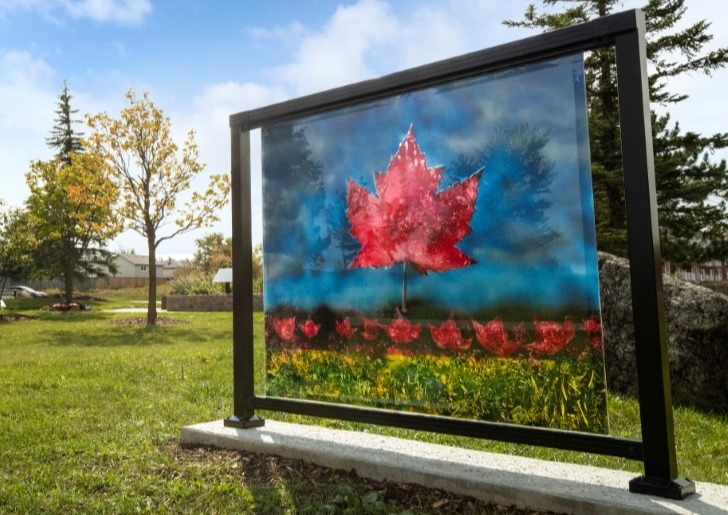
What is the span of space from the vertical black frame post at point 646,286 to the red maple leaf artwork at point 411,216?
0.85 m

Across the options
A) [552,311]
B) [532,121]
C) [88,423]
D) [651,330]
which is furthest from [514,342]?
[88,423]

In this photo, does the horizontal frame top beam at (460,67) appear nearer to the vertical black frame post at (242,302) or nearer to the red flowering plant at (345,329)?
the vertical black frame post at (242,302)

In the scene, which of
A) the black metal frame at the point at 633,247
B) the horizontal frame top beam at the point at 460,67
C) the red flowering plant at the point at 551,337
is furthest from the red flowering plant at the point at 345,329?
the horizontal frame top beam at the point at 460,67

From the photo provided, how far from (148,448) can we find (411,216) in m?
2.48

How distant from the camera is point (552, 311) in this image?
10.7 ft

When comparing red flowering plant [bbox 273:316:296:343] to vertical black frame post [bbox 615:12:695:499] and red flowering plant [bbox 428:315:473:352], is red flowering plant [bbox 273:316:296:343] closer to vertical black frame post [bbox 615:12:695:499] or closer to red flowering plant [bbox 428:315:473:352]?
red flowering plant [bbox 428:315:473:352]

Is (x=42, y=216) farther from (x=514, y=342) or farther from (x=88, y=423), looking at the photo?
(x=514, y=342)

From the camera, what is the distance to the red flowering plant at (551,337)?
3.24 m

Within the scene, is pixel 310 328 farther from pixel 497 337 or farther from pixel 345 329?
pixel 497 337

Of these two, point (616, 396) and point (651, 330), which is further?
point (616, 396)

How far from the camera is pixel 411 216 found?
387cm

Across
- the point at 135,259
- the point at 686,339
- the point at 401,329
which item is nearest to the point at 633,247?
the point at 401,329

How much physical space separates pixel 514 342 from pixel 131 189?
16.0m

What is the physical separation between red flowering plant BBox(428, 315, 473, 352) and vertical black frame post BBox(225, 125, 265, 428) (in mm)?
1505
